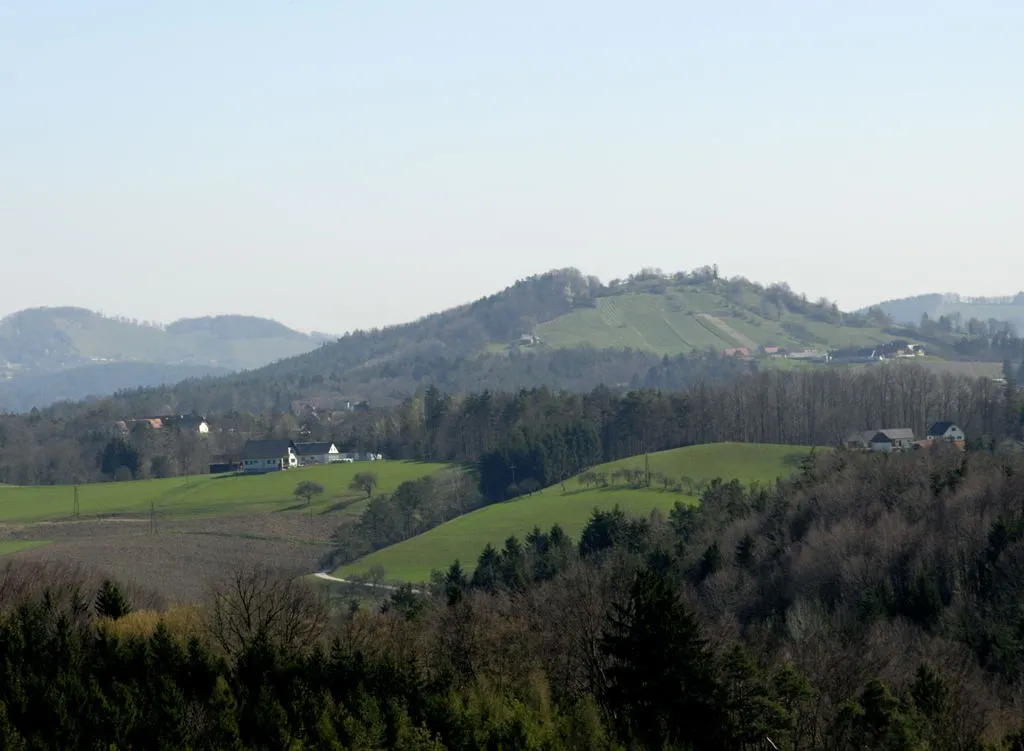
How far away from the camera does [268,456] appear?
137375 mm

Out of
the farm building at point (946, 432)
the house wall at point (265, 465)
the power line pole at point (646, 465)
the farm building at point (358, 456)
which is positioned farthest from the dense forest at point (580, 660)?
the farm building at point (358, 456)

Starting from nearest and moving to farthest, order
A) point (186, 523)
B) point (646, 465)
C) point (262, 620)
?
point (262, 620) < point (186, 523) < point (646, 465)

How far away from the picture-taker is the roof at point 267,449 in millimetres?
137750

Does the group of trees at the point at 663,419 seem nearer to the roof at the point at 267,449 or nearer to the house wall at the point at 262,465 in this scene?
the roof at the point at 267,449

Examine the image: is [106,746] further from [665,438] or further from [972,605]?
[665,438]

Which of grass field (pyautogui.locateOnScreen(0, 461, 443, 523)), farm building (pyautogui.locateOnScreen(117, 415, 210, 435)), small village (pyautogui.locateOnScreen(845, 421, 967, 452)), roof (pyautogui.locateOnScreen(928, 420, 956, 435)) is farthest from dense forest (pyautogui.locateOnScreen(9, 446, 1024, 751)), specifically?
farm building (pyautogui.locateOnScreen(117, 415, 210, 435))

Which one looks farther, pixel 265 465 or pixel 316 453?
pixel 316 453

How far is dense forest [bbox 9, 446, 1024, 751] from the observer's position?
36031 mm

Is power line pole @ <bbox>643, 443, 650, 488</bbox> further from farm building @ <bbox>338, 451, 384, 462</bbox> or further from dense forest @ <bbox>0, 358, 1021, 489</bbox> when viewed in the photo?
farm building @ <bbox>338, 451, 384, 462</bbox>

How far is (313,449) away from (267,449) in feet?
22.5

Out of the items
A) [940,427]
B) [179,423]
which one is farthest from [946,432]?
[179,423]

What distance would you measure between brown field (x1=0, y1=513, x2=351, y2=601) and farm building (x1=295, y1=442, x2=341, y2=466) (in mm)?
37108

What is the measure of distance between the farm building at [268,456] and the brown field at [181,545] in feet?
95.9

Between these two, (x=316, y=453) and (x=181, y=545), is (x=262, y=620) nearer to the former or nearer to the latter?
(x=181, y=545)
